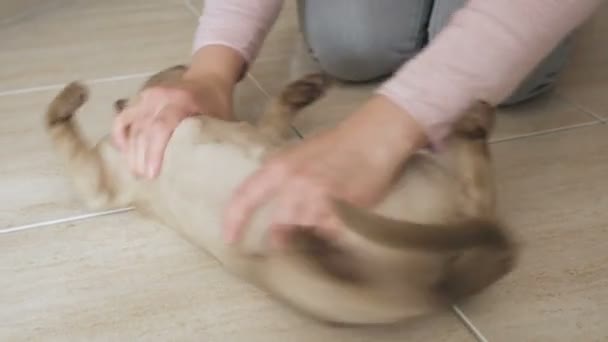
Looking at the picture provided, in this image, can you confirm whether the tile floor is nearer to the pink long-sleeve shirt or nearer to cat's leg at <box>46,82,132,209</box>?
cat's leg at <box>46,82,132,209</box>

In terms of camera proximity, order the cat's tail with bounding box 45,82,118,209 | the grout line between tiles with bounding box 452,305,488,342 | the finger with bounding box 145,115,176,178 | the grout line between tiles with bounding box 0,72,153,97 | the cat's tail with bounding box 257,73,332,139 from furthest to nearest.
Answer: the grout line between tiles with bounding box 0,72,153,97
the cat's tail with bounding box 257,73,332,139
the cat's tail with bounding box 45,82,118,209
the finger with bounding box 145,115,176,178
the grout line between tiles with bounding box 452,305,488,342

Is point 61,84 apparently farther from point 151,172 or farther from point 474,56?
point 474,56

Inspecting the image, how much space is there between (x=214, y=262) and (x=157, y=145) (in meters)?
0.13

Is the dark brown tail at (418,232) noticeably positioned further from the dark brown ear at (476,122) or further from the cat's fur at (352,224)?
the dark brown ear at (476,122)

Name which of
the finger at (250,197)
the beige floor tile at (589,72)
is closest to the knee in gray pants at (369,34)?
the beige floor tile at (589,72)

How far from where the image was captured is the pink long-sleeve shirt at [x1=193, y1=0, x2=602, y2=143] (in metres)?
0.81

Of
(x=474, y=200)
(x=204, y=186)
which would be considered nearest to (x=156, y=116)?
(x=204, y=186)

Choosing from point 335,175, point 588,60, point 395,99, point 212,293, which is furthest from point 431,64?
point 588,60

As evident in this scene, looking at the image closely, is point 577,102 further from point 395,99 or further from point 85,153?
point 85,153

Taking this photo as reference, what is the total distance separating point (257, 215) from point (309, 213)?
0.19 feet

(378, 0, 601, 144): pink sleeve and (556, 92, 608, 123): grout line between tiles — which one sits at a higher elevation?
(378, 0, 601, 144): pink sleeve

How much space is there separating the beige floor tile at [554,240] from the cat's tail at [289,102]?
0.24 m

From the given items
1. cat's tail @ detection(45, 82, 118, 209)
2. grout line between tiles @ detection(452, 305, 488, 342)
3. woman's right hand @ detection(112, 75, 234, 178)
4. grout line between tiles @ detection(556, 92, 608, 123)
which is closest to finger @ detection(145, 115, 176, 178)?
woman's right hand @ detection(112, 75, 234, 178)

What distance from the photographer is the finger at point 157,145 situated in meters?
0.87
